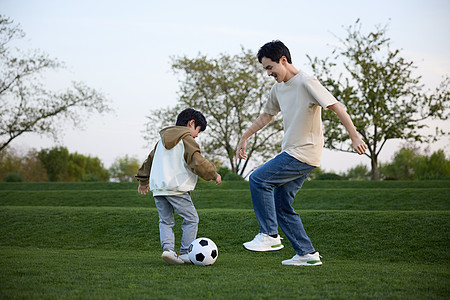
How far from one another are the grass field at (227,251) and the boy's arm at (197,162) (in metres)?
0.95

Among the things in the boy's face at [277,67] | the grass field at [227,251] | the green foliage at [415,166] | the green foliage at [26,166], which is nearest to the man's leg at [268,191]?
the grass field at [227,251]

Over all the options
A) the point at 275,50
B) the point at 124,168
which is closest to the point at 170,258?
the point at 275,50

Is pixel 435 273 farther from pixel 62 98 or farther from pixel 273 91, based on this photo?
pixel 62 98

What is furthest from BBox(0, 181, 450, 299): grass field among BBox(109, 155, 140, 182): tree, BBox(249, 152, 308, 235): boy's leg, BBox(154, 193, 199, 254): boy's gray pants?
BBox(109, 155, 140, 182): tree

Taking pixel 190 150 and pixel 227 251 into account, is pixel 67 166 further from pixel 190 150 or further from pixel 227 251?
pixel 190 150

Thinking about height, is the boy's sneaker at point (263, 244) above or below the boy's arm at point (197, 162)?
below

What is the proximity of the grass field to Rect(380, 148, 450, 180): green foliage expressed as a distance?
11483mm

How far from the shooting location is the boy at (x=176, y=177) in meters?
4.84

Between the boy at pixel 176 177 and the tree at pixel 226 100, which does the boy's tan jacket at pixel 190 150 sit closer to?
the boy at pixel 176 177

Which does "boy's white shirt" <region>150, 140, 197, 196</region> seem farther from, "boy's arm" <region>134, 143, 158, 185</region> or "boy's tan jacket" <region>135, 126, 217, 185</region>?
"boy's arm" <region>134, 143, 158, 185</region>

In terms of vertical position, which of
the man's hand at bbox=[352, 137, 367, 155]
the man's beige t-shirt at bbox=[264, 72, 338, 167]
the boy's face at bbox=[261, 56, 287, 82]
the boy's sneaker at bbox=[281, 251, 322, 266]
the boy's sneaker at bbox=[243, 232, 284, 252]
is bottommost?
the boy's sneaker at bbox=[281, 251, 322, 266]

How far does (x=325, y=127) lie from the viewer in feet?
90.0

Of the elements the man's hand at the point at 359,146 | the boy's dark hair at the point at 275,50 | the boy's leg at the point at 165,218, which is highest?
the boy's dark hair at the point at 275,50

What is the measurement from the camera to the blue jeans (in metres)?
4.50
